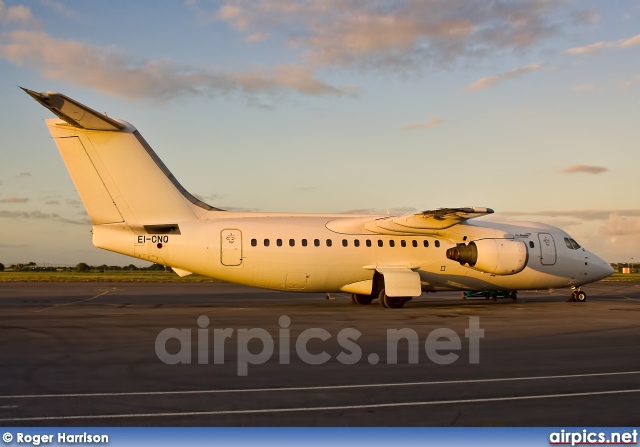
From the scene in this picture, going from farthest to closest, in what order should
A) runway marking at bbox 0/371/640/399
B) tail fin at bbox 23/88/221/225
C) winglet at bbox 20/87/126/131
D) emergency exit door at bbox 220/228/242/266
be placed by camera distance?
emergency exit door at bbox 220/228/242/266, tail fin at bbox 23/88/221/225, winglet at bbox 20/87/126/131, runway marking at bbox 0/371/640/399

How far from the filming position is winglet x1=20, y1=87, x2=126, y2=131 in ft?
62.3

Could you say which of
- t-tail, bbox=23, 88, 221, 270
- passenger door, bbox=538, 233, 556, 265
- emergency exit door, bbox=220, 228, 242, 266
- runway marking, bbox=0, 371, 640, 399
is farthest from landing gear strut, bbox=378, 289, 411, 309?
runway marking, bbox=0, 371, 640, 399

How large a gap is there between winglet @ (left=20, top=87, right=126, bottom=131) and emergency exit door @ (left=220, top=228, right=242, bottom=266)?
18.6ft

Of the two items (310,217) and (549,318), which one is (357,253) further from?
(549,318)

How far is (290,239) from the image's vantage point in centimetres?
2570

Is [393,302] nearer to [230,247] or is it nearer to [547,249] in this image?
[230,247]

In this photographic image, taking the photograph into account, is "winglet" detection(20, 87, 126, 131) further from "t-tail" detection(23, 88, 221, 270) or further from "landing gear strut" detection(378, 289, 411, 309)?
"landing gear strut" detection(378, 289, 411, 309)

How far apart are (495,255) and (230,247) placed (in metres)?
10.9

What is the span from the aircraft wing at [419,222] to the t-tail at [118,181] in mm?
8116

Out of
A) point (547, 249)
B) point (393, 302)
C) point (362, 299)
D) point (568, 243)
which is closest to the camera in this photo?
point (393, 302)

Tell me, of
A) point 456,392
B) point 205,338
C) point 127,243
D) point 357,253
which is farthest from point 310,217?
point 456,392

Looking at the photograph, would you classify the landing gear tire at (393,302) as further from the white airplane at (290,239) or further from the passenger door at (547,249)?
the passenger door at (547,249)

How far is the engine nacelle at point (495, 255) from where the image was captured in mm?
26156

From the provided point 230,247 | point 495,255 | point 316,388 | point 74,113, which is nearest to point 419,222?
point 495,255
